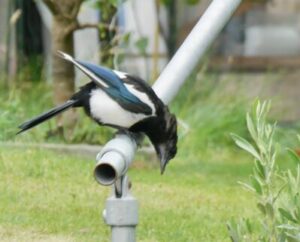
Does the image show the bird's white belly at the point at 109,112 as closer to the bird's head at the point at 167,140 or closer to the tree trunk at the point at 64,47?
the bird's head at the point at 167,140

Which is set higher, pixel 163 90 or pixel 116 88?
pixel 163 90

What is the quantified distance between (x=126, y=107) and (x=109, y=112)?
123 mm

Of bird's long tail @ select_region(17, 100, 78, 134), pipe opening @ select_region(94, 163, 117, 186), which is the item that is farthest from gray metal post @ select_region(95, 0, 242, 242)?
bird's long tail @ select_region(17, 100, 78, 134)

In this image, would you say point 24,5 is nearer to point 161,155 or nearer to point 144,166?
point 144,166

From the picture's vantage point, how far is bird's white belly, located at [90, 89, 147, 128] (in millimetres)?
5379

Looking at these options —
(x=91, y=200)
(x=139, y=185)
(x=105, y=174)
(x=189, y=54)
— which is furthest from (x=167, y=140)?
(x=139, y=185)

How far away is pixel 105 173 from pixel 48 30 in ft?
28.9

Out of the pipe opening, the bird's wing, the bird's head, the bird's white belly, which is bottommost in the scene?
the bird's head

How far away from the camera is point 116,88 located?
5438mm

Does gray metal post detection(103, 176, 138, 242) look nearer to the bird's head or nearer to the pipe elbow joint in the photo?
the pipe elbow joint

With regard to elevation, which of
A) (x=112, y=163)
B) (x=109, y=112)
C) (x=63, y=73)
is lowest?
(x=63, y=73)

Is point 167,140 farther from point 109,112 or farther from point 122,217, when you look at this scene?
point 122,217

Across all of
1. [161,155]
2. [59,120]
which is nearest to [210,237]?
[161,155]

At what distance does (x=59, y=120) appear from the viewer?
942cm
